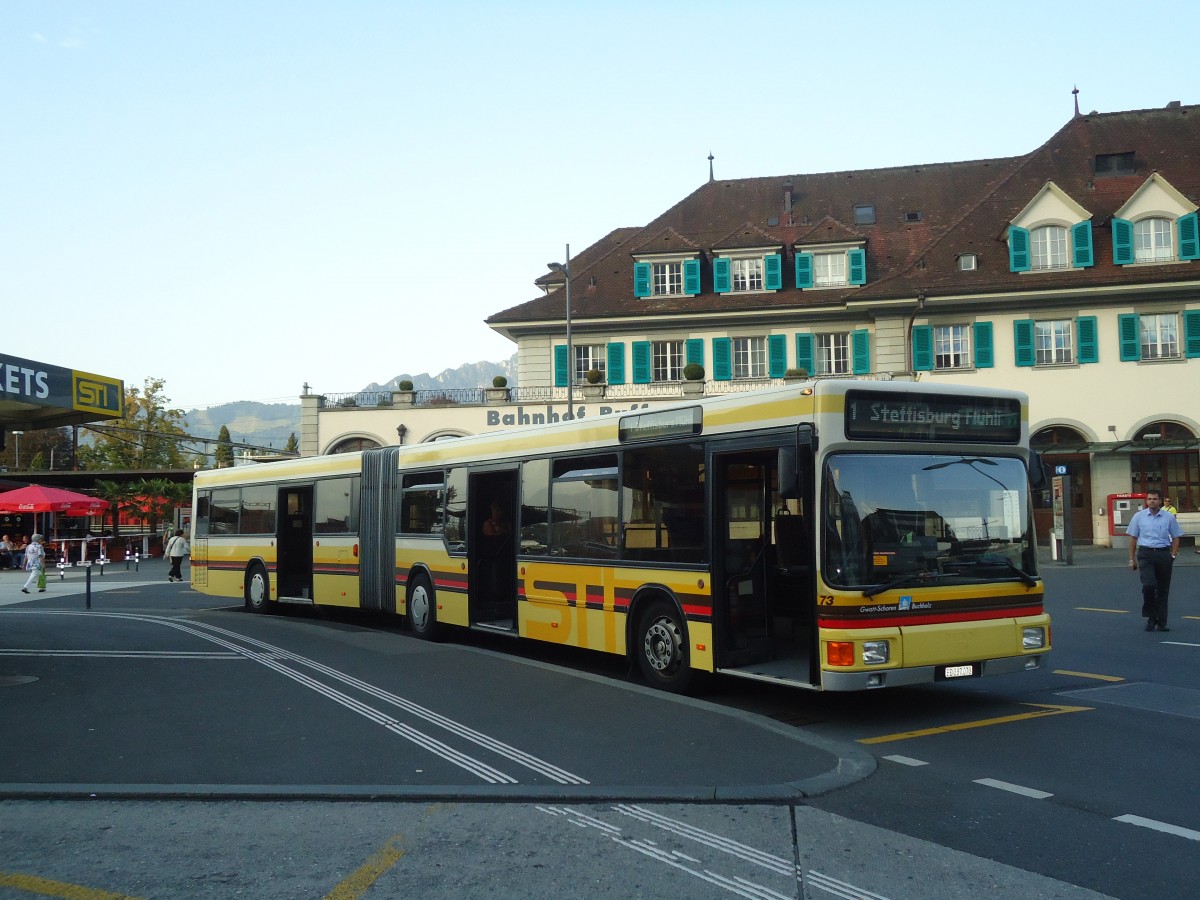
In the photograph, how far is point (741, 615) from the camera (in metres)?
9.88

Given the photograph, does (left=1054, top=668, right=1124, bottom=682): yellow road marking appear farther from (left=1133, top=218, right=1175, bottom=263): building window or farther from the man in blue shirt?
(left=1133, top=218, right=1175, bottom=263): building window

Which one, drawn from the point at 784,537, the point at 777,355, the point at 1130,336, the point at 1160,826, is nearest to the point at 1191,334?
the point at 1130,336

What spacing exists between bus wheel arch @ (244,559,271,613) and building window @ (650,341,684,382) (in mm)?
22652

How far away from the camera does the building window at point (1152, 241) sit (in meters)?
36.8

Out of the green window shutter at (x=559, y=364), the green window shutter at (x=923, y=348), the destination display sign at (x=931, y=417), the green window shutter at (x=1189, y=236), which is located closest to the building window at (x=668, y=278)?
the green window shutter at (x=559, y=364)

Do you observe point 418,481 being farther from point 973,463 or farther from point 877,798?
point 877,798

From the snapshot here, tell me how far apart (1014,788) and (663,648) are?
4.20m

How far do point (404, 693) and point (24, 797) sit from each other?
4174 millimetres

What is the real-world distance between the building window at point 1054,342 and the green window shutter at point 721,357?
10385 millimetres

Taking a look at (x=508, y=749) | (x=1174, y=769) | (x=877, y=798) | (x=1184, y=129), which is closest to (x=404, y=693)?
(x=508, y=749)

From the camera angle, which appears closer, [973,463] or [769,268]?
[973,463]

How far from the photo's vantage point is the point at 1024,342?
122 feet

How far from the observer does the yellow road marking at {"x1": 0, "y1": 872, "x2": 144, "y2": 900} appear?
498 centimetres

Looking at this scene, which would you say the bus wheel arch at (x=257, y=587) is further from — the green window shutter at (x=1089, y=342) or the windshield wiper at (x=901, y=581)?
the green window shutter at (x=1089, y=342)
